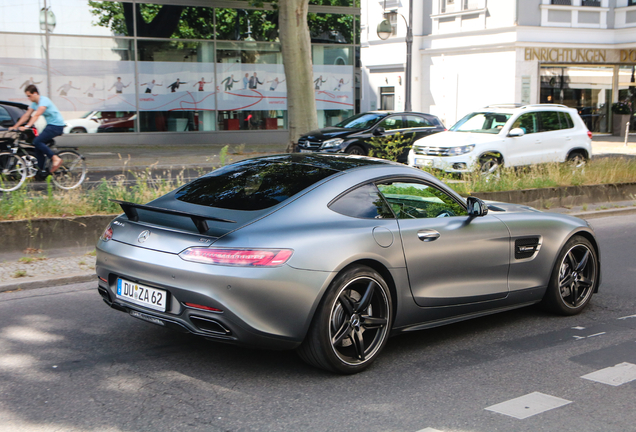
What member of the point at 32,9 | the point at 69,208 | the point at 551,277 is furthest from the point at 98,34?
the point at 551,277

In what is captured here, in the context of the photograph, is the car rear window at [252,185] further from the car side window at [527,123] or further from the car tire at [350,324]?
the car side window at [527,123]

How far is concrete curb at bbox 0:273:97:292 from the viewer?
21.6 feet

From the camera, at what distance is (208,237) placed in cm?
426

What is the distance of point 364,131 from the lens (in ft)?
58.5

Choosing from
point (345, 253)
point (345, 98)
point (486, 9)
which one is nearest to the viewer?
point (345, 253)

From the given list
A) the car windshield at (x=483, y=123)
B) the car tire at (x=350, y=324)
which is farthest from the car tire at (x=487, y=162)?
the car tire at (x=350, y=324)

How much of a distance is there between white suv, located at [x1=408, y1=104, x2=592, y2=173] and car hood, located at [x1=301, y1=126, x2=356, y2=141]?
2460 mm

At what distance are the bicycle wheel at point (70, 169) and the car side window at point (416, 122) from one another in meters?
8.73

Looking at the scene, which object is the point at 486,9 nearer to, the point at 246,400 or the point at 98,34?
the point at 98,34

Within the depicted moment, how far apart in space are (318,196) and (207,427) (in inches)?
65.5

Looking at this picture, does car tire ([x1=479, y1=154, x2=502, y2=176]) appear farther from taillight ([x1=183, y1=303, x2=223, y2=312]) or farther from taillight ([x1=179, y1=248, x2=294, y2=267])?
taillight ([x1=183, y1=303, x2=223, y2=312])

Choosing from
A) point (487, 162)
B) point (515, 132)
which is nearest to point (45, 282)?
point (487, 162)

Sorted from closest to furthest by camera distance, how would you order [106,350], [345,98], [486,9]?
[106,350] < [345,98] < [486,9]

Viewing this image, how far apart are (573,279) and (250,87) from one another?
2150 centimetres
